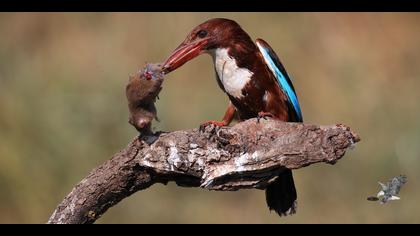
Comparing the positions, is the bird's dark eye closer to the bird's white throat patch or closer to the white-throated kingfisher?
the white-throated kingfisher

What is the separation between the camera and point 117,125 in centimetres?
586

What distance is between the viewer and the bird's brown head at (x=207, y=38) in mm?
4047

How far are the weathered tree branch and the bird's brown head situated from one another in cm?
74

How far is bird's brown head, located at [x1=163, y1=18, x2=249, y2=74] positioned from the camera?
4.05m

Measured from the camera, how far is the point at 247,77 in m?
4.18

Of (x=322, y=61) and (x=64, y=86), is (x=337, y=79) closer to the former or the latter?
(x=322, y=61)

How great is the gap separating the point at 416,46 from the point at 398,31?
17cm

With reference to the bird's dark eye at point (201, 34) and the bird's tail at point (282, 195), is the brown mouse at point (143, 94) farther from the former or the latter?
the bird's tail at point (282, 195)

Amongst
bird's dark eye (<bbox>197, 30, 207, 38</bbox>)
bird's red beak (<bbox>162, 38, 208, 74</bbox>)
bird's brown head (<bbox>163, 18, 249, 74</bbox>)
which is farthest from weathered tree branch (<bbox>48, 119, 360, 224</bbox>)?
bird's dark eye (<bbox>197, 30, 207, 38</bbox>)

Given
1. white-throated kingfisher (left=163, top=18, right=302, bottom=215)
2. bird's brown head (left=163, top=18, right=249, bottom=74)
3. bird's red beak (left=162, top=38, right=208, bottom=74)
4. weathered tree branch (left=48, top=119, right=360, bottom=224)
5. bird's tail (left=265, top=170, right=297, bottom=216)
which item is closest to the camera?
weathered tree branch (left=48, top=119, right=360, bottom=224)

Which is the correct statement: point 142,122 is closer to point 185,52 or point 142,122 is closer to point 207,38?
point 185,52

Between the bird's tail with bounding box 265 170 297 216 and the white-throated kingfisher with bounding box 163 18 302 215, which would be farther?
the bird's tail with bounding box 265 170 297 216

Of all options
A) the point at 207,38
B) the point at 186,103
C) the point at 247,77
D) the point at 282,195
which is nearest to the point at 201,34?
the point at 207,38

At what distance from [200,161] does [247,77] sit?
958mm
